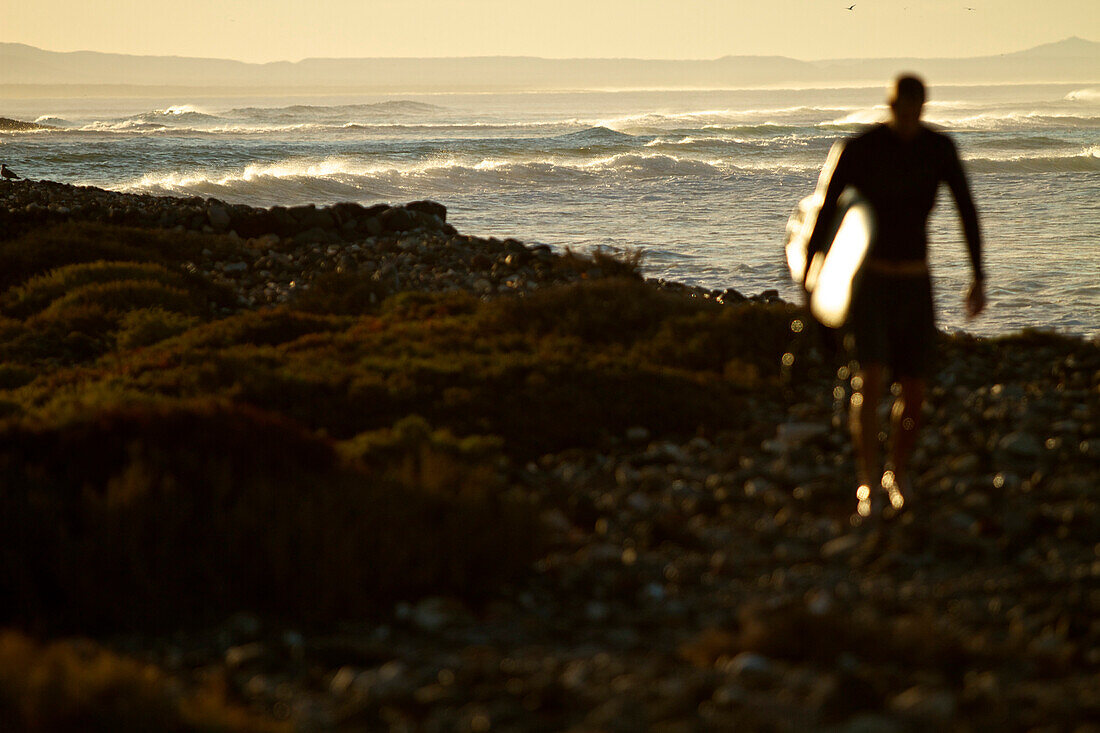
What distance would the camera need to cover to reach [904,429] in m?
6.21

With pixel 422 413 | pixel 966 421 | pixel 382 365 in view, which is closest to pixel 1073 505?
pixel 966 421

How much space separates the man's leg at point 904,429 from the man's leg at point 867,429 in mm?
135

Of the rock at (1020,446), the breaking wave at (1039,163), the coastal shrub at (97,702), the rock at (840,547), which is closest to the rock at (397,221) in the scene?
the rock at (1020,446)

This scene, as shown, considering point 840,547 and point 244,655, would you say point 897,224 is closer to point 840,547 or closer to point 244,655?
point 840,547

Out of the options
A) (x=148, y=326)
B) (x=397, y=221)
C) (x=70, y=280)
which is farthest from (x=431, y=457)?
(x=397, y=221)

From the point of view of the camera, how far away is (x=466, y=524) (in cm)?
552

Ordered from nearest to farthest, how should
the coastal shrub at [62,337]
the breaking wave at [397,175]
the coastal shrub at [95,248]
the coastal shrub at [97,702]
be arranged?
the coastal shrub at [97,702]
the coastal shrub at [62,337]
the coastal shrub at [95,248]
the breaking wave at [397,175]

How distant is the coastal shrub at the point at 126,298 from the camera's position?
43.9ft

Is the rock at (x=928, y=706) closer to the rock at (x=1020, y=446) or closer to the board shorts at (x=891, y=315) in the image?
the board shorts at (x=891, y=315)

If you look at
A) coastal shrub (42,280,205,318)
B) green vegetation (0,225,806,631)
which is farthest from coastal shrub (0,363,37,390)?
coastal shrub (42,280,205,318)

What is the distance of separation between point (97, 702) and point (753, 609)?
280 cm

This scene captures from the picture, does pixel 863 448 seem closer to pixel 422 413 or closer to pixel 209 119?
pixel 422 413

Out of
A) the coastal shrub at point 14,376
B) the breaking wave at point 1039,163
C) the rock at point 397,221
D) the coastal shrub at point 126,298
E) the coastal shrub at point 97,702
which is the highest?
the breaking wave at point 1039,163

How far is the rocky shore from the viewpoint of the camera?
3.82 m
